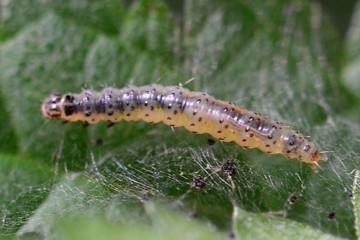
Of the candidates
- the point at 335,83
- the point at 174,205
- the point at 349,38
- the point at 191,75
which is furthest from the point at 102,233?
the point at 349,38

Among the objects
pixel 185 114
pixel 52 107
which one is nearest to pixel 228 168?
pixel 185 114

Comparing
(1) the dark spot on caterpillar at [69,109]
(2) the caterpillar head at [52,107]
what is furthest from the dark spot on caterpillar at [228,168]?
(2) the caterpillar head at [52,107]

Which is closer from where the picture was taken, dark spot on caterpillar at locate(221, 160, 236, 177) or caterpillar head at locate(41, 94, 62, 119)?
dark spot on caterpillar at locate(221, 160, 236, 177)

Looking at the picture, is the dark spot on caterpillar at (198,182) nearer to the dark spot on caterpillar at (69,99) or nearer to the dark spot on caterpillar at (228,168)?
the dark spot on caterpillar at (228,168)

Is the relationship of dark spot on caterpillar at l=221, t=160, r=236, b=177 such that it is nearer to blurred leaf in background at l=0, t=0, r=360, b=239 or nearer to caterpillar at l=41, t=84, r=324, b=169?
blurred leaf in background at l=0, t=0, r=360, b=239

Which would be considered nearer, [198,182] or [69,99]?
[198,182]

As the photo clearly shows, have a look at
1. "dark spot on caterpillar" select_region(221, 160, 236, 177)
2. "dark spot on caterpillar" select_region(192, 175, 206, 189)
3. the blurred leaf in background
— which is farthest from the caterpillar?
"dark spot on caterpillar" select_region(192, 175, 206, 189)

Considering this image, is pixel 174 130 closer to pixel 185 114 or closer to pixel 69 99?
pixel 185 114

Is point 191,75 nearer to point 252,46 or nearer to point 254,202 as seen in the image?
point 252,46
